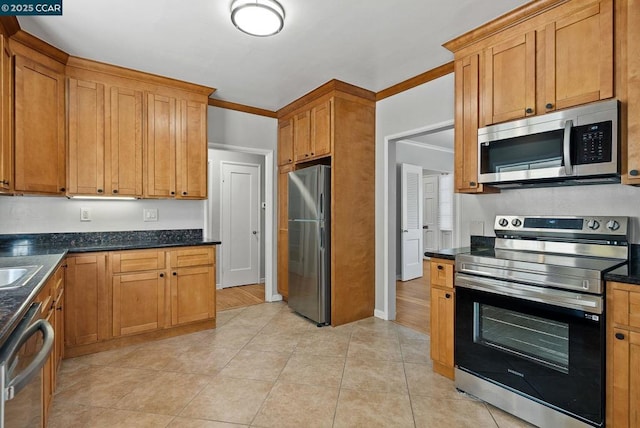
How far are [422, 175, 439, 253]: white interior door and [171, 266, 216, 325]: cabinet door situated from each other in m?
4.88

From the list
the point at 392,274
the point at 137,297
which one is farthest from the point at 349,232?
the point at 137,297

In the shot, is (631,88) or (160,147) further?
(160,147)

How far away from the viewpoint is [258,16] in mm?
2109

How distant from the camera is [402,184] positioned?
18.9 ft

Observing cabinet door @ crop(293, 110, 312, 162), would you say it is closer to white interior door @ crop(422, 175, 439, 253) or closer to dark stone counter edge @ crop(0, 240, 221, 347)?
dark stone counter edge @ crop(0, 240, 221, 347)

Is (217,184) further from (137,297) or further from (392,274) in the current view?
(392,274)

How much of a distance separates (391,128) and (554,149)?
1.80 metres

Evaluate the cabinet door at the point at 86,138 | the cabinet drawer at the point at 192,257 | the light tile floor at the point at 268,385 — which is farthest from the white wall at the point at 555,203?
the cabinet door at the point at 86,138

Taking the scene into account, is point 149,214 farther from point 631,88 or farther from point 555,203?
point 631,88

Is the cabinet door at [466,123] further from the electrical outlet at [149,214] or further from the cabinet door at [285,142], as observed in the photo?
the electrical outlet at [149,214]

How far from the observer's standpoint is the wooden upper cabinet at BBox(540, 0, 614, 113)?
1844 millimetres

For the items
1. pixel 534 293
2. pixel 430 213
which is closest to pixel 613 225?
pixel 534 293

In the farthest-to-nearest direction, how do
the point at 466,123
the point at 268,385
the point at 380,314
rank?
1. the point at 380,314
2. the point at 466,123
3. the point at 268,385

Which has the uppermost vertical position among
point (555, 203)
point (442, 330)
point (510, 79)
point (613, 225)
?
point (510, 79)
